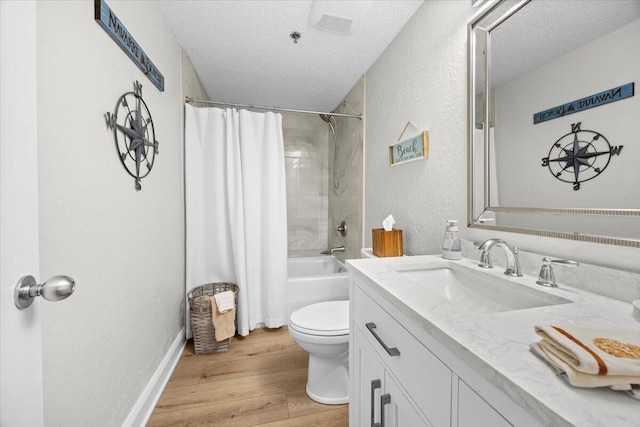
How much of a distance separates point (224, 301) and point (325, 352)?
864mm

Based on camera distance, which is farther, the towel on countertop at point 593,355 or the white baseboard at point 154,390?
the white baseboard at point 154,390

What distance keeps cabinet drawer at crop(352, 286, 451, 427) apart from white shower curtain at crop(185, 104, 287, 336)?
1.47m

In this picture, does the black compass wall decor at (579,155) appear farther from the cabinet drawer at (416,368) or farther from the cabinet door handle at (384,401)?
the cabinet door handle at (384,401)

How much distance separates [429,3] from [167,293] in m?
2.30

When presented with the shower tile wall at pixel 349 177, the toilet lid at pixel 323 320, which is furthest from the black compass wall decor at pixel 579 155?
the shower tile wall at pixel 349 177

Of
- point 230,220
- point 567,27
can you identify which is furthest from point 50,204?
point 567,27

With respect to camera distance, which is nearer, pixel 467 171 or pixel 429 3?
pixel 467 171

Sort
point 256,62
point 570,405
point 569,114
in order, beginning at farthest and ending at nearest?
point 256,62 < point 569,114 < point 570,405

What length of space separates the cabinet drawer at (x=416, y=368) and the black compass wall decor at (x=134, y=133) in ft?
3.92

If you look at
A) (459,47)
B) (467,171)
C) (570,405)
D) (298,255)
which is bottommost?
(298,255)

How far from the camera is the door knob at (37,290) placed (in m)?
0.46

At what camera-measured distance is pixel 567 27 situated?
0.84 m

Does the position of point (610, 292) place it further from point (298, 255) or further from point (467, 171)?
point (298, 255)

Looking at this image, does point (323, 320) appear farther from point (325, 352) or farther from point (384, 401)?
point (384, 401)
